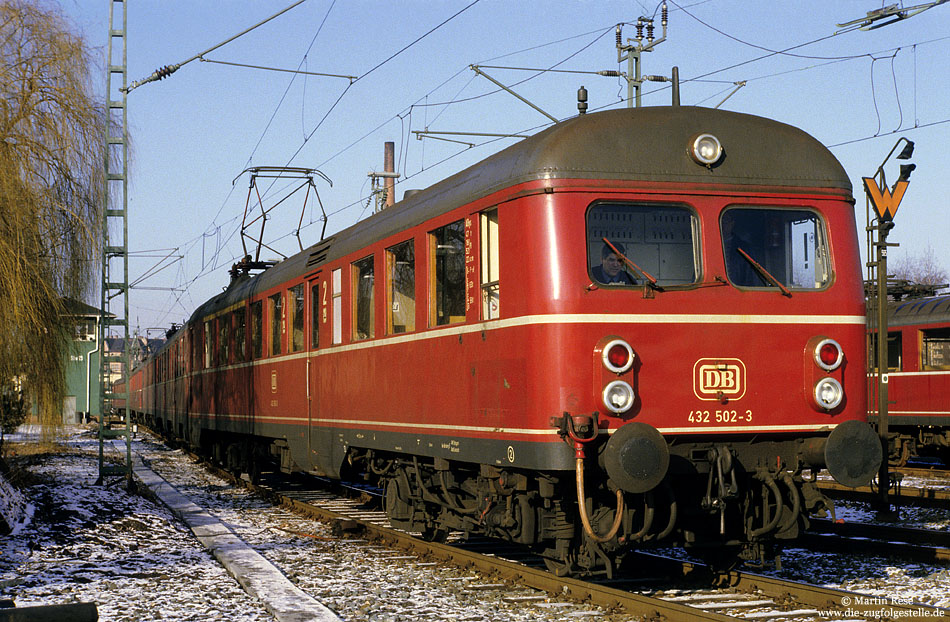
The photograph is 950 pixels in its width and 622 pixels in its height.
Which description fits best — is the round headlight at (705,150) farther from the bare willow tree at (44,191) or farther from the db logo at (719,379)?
the bare willow tree at (44,191)

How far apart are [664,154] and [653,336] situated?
141cm

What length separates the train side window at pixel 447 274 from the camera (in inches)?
354

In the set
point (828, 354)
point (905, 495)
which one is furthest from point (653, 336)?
point (905, 495)

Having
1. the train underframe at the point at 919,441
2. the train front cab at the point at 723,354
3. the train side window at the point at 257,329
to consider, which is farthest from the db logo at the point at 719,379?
the train underframe at the point at 919,441

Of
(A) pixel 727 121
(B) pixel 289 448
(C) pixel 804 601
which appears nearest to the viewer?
(C) pixel 804 601

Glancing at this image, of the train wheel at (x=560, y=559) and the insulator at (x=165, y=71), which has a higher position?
the insulator at (x=165, y=71)

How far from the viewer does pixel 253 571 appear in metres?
9.49

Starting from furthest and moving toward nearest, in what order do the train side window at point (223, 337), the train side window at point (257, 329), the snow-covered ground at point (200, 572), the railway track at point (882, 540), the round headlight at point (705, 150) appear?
the train side window at point (223, 337), the train side window at point (257, 329), the railway track at point (882, 540), the round headlight at point (705, 150), the snow-covered ground at point (200, 572)

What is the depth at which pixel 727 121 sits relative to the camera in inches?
328

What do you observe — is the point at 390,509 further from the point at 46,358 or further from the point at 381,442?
the point at 46,358

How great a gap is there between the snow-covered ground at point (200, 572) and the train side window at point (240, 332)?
372cm

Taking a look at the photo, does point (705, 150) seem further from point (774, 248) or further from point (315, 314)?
point (315, 314)

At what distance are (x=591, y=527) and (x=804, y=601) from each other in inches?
65.7

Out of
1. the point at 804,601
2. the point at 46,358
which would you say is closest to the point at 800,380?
the point at 804,601
